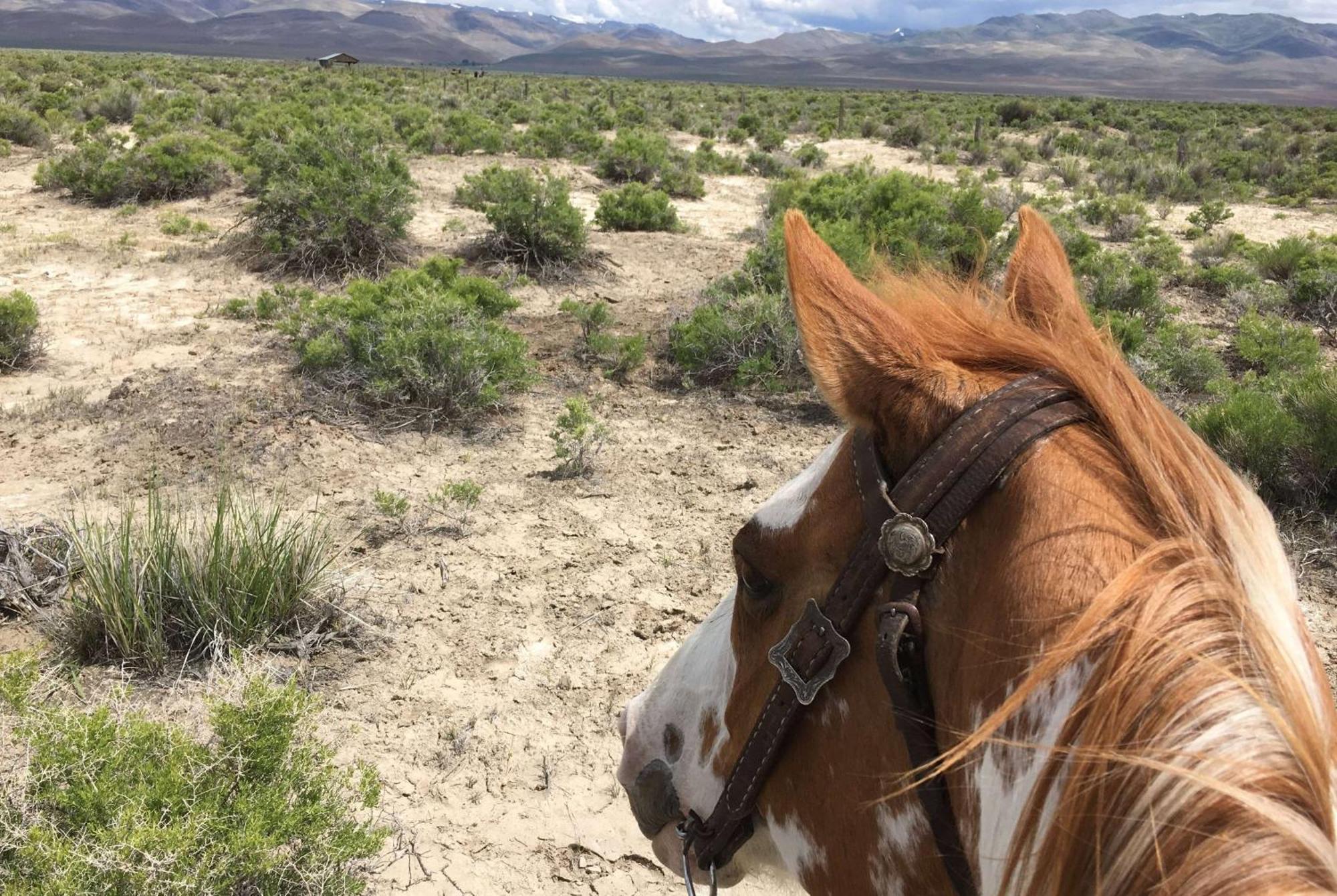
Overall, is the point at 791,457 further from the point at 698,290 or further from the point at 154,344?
the point at 154,344

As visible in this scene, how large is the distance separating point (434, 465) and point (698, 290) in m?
4.20

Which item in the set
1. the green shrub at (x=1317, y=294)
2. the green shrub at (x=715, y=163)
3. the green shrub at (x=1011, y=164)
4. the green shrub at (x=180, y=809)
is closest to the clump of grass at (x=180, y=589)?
the green shrub at (x=180, y=809)

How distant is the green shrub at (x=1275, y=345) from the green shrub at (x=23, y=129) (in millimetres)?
19231

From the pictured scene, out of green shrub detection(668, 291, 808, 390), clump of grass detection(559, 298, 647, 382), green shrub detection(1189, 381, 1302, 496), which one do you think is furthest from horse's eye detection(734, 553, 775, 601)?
clump of grass detection(559, 298, 647, 382)

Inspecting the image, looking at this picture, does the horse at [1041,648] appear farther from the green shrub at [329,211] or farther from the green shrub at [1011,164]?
the green shrub at [1011,164]

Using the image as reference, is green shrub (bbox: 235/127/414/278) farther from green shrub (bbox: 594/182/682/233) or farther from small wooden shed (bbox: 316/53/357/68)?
small wooden shed (bbox: 316/53/357/68)

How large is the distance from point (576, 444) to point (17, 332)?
4591 mm

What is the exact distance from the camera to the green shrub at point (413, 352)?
5.94m

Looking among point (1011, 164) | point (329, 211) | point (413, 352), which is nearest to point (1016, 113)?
point (1011, 164)

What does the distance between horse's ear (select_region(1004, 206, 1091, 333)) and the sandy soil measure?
2.31m

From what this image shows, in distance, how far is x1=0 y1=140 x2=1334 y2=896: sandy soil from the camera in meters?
3.11

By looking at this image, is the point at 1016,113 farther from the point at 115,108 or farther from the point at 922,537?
the point at 922,537

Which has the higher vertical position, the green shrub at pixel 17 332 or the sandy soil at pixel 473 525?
the green shrub at pixel 17 332

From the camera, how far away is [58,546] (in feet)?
13.0
